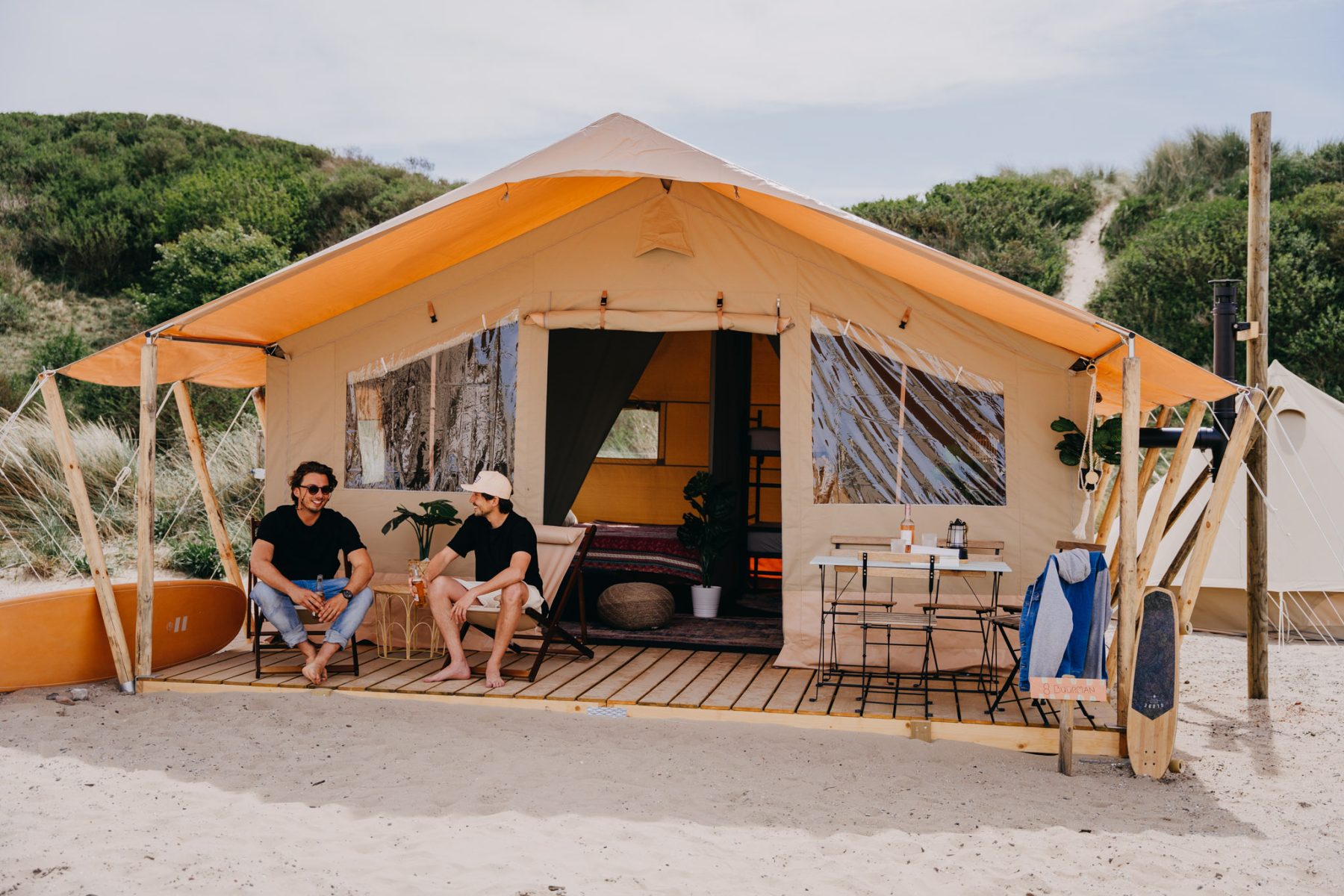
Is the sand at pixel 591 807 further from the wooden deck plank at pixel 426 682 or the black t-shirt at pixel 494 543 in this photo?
the black t-shirt at pixel 494 543

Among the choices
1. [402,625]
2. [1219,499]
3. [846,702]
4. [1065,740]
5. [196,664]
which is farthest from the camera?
[402,625]

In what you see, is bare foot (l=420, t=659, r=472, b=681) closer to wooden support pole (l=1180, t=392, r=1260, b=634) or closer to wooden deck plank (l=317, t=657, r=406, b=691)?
wooden deck plank (l=317, t=657, r=406, b=691)

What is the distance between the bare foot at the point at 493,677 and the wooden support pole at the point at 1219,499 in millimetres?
2846

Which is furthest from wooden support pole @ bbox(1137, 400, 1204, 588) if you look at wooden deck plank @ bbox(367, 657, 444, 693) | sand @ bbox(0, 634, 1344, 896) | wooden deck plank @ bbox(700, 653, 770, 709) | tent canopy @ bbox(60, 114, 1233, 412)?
wooden deck plank @ bbox(367, 657, 444, 693)

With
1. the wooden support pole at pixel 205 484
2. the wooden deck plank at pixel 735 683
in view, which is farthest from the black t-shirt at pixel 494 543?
the wooden support pole at pixel 205 484

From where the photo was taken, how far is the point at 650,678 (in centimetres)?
518

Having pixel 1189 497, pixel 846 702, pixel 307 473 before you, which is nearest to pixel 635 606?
pixel 846 702

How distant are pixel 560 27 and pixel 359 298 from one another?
1808cm

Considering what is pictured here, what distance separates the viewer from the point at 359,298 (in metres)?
5.91

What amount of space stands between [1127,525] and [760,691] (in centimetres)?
169

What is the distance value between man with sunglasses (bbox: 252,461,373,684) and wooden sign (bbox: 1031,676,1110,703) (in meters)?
2.91

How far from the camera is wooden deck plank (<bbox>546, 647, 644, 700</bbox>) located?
15.8 feet

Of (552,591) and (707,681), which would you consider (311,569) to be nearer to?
(552,591)

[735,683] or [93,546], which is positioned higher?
[93,546]
